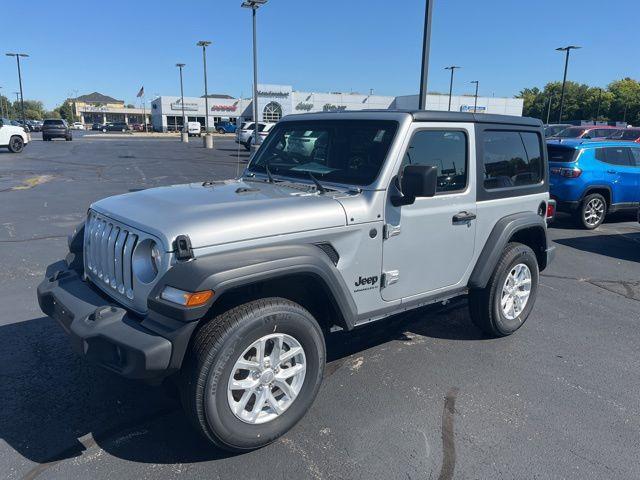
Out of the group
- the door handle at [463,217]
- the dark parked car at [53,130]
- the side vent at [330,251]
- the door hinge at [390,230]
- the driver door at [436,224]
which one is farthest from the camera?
the dark parked car at [53,130]

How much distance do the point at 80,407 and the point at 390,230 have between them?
237 cm

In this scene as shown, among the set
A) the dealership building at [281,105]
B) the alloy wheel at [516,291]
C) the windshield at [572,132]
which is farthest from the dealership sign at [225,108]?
the alloy wheel at [516,291]

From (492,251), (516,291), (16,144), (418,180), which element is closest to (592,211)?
(516,291)

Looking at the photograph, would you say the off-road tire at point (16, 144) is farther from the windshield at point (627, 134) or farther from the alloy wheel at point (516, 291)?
the windshield at point (627, 134)

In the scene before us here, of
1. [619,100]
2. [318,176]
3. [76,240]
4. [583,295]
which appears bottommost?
[583,295]

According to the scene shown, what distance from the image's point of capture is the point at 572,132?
21.8 m

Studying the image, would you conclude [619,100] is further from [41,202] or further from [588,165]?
[41,202]

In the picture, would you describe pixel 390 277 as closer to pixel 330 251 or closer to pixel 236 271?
pixel 330 251

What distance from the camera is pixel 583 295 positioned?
19.5ft

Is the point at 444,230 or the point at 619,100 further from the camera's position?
the point at 619,100

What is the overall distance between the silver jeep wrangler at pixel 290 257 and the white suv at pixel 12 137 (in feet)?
80.3

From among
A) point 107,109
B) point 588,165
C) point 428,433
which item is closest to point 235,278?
point 428,433

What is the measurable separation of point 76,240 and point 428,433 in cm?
284

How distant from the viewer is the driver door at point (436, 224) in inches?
139
